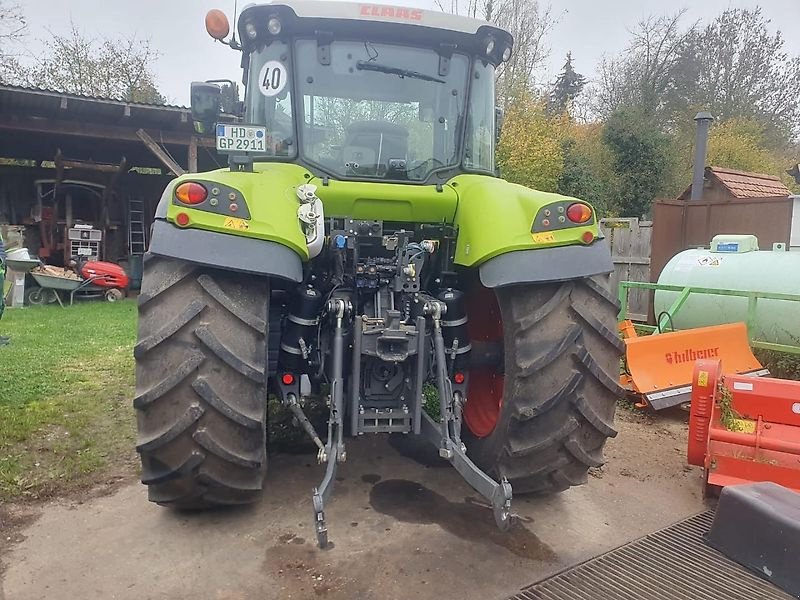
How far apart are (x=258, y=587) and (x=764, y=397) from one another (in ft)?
8.92

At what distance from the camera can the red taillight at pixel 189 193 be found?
7.98ft

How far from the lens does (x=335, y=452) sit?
2605 mm

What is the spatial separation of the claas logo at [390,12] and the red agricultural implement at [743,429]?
2.41 meters

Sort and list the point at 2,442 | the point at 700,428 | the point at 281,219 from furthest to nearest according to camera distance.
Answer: the point at 2,442, the point at 700,428, the point at 281,219

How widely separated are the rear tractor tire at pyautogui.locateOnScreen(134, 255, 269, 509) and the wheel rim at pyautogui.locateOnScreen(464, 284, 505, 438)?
125 centimetres

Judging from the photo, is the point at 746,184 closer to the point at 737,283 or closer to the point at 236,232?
the point at 737,283

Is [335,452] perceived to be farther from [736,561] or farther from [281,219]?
[736,561]

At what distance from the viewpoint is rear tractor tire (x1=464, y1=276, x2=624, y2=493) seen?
106 inches

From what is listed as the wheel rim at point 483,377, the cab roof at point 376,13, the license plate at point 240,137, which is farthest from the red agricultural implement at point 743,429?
the license plate at point 240,137

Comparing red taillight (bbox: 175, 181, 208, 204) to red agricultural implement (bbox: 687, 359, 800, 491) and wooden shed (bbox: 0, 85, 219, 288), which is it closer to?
red agricultural implement (bbox: 687, 359, 800, 491)

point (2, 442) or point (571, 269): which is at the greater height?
point (571, 269)

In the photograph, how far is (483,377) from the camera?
352 centimetres

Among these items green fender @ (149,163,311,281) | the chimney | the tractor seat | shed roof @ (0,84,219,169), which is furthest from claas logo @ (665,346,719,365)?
shed roof @ (0,84,219,169)

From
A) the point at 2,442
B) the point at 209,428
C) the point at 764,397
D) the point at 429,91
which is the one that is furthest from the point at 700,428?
the point at 2,442
